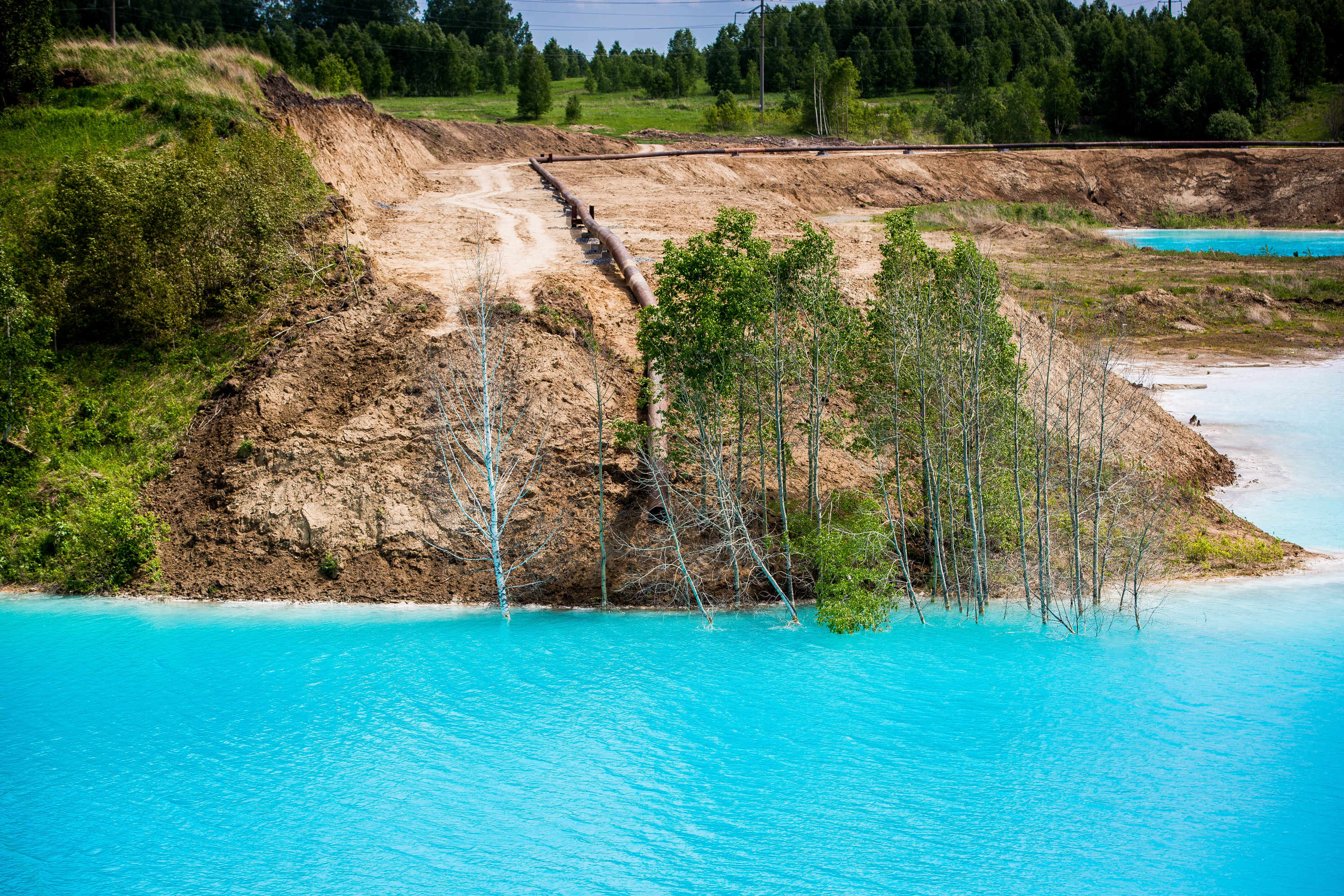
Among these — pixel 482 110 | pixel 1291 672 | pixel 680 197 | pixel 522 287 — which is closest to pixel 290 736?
pixel 522 287

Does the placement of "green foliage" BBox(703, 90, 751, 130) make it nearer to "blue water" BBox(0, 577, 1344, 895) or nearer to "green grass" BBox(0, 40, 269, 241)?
"green grass" BBox(0, 40, 269, 241)

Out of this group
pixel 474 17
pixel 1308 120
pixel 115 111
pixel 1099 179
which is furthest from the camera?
pixel 474 17

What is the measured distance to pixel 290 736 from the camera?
66.9 ft

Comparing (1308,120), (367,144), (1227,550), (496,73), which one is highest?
(496,73)

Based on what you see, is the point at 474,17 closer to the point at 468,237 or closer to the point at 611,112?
the point at 611,112

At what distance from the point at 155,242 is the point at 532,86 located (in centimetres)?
7950

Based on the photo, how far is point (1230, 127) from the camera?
347 feet

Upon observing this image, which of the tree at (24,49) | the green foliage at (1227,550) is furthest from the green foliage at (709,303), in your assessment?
the tree at (24,49)

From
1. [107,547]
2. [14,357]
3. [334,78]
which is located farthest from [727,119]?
[107,547]

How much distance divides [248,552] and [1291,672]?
26978mm

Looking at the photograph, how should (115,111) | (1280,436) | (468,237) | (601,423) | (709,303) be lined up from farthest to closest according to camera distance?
1. (115,111)
2. (468,237)
3. (1280,436)
4. (601,423)
5. (709,303)

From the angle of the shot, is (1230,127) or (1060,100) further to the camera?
(1060,100)

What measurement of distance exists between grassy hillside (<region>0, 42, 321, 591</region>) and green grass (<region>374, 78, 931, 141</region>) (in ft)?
175

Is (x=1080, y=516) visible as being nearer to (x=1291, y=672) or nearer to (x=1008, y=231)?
(x=1291, y=672)
